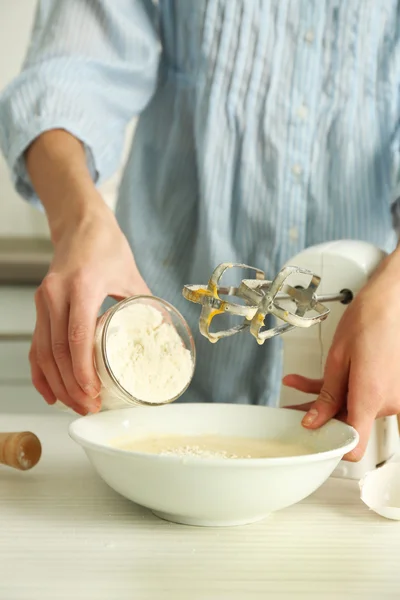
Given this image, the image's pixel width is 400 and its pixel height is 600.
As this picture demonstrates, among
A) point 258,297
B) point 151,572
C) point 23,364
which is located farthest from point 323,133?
point 23,364

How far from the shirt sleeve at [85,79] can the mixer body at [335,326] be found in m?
0.30

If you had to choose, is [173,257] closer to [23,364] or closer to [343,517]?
[343,517]

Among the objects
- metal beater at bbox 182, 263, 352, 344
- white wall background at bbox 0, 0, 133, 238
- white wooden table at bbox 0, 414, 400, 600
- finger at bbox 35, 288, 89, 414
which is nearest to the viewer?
white wooden table at bbox 0, 414, 400, 600

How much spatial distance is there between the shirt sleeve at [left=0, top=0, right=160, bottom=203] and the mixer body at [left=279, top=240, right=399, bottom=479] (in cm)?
30

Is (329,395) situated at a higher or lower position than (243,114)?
lower

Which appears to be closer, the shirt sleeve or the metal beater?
the metal beater

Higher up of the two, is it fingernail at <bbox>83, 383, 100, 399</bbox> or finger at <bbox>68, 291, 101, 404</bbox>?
finger at <bbox>68, 291, 101, 404</bbox>

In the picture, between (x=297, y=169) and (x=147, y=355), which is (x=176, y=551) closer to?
(x=147, y=355)

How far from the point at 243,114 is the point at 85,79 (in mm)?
188

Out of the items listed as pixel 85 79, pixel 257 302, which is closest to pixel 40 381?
pixel 257 302

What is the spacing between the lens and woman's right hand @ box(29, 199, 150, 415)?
663 mm

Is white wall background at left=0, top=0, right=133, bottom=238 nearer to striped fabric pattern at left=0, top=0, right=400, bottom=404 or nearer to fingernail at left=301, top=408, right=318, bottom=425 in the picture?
striped fabric pattern at left=0, top=0, right=400, bottom=404

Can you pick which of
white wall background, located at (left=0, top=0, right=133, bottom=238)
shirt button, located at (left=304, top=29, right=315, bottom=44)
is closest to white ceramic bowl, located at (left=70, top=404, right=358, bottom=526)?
shirt button, located at (left=304, top=29, right=315, bottom=44)

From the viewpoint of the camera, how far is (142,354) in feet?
2.27
